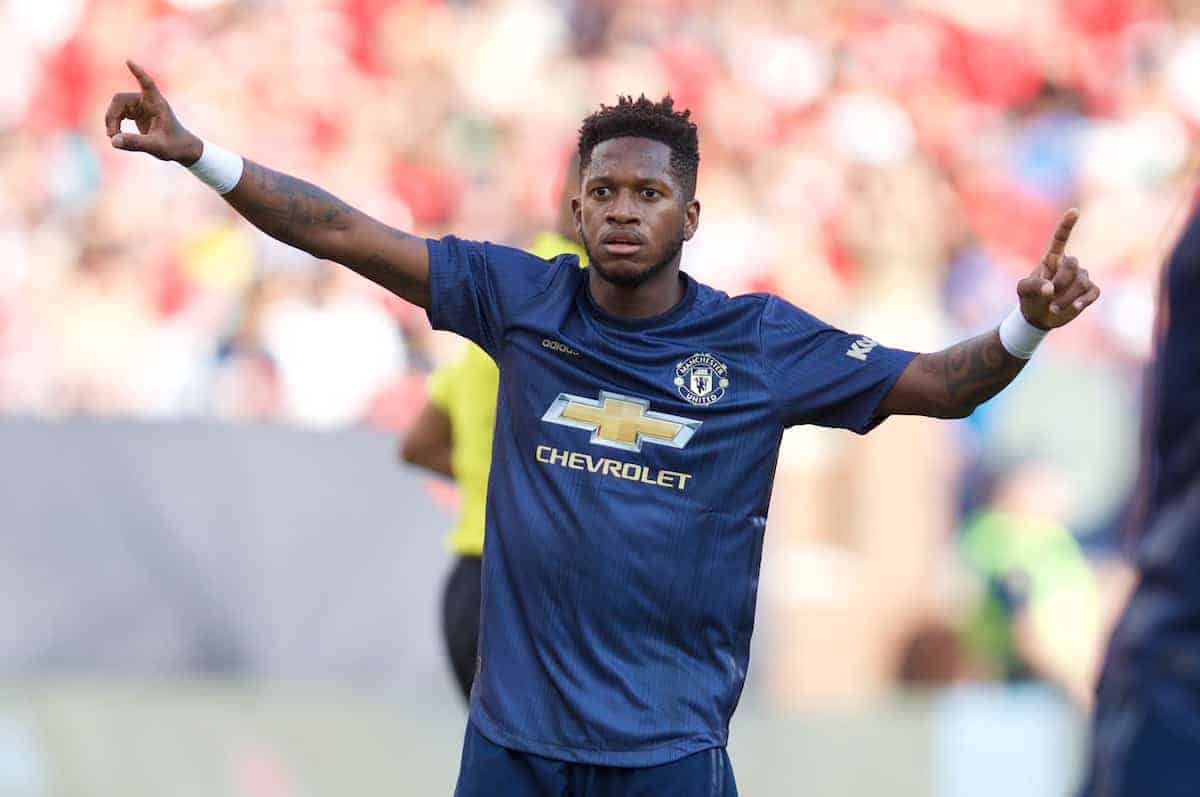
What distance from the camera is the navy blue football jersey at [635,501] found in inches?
151

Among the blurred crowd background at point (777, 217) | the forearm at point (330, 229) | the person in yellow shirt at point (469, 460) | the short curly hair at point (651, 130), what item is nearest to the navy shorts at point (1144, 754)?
the short curly hair at point (651, 130)

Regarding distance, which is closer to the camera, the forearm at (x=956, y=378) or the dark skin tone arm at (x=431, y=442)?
the forearm at (x=956, y=378)

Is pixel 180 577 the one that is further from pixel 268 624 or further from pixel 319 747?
pixel 319 747

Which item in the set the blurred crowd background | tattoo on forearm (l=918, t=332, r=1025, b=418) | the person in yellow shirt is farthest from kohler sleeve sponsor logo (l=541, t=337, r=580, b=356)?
the blurred crowd background

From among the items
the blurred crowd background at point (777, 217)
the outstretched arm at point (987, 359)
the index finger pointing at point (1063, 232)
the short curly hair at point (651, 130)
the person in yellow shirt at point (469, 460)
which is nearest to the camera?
the index finger pointing at point (1063, 232)

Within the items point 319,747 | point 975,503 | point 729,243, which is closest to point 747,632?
point 319,747

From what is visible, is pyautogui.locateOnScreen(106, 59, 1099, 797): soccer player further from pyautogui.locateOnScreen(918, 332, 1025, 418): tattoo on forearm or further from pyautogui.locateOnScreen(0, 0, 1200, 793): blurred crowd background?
pyautogui.locateOnScreen(0, 0, 1200, 793): blurred crowd background

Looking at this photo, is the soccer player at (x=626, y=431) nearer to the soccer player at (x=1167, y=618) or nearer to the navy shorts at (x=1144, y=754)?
the soccer player at (x=1167, y=618)

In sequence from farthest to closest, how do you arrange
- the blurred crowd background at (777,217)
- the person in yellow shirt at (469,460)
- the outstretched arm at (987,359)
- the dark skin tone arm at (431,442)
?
the blurred crowd background at (777,217) → the dark skin tone arm at (431,442) → the person in yellow shirt at (469,460) → the outstretched arm at (987,359)

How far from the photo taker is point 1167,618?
10.1 ft

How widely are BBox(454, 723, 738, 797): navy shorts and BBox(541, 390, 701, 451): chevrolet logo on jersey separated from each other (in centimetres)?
64

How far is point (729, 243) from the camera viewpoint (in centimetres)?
1270

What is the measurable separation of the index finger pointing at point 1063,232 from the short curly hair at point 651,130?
75cm

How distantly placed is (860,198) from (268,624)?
206 inches
